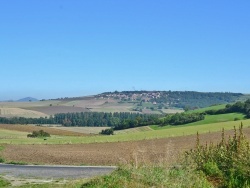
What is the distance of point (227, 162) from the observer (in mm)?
14266

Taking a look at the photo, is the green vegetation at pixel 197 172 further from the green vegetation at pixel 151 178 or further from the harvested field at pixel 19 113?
the harvested field at pixel 19 113

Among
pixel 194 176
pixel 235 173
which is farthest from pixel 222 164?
pixel 194 176

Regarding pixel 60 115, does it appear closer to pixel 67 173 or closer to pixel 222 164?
pixel 67 173

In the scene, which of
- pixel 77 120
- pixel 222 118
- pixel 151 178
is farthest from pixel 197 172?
pixel 77 120

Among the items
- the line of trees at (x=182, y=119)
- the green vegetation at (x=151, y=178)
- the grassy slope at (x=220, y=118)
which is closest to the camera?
the green vegetation at (x=151, y=178)

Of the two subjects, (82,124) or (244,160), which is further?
(82,124)

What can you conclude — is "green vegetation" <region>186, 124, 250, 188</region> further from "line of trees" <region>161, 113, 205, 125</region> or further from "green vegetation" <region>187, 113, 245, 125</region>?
"line of trees" <region>161, 113, 205, 125</region>

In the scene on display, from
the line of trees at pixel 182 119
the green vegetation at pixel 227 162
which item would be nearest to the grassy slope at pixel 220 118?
the line of trees at pixel 182 119

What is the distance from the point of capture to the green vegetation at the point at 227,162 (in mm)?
12734

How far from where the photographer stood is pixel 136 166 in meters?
14.2

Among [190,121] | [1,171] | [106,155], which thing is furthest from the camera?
[190,121]

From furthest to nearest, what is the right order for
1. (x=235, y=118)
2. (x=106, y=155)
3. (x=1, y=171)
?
(x=235, y=118)
(x=106, y=155)
(x=1, y=171)

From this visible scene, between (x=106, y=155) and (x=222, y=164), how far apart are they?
2676 cm

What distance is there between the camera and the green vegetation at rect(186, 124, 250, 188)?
1273 centimetres
